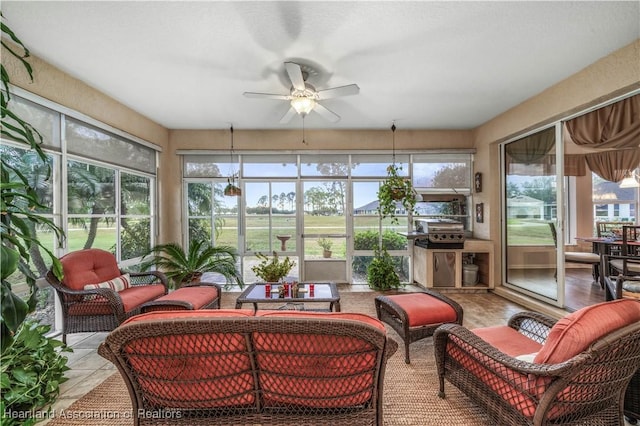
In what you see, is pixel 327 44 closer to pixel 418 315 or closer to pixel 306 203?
pixel 418 315

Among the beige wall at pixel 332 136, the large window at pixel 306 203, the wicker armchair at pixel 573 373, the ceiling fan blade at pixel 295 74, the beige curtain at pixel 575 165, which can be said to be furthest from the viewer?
the large window at pixel 306 203

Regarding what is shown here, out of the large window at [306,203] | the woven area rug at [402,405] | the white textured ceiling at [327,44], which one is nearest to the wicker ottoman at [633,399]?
the woven area rug at [402,405]

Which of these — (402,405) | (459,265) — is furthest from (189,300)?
(459,265)

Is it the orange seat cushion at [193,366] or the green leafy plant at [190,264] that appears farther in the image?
the green leafy plant at [190,264]

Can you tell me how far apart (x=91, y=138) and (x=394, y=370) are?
13.4 ft

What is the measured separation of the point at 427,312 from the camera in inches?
95.6

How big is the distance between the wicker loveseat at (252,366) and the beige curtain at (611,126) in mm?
3402

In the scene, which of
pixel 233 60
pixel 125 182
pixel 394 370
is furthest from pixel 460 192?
pixel 125 182

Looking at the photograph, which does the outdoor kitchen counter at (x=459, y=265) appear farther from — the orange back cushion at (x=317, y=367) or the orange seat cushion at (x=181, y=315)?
the orange seat cushion at (x=181, y=315)

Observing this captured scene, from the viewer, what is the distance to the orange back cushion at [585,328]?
1.24 metres

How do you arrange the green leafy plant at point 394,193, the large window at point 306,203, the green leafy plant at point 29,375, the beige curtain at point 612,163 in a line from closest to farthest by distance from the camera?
the green leafy plant at point 29,375, the beige curtain at point 612,163, the green leafy plant at point 394,193, the large window at point 306,203

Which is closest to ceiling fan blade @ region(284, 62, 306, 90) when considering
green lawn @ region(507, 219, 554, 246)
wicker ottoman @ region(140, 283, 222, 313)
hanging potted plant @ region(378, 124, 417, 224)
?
wicker ottoman @ region(140, 283, 222, 313)

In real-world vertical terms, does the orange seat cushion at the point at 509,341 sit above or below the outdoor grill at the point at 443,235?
below

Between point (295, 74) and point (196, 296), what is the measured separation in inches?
93.2
